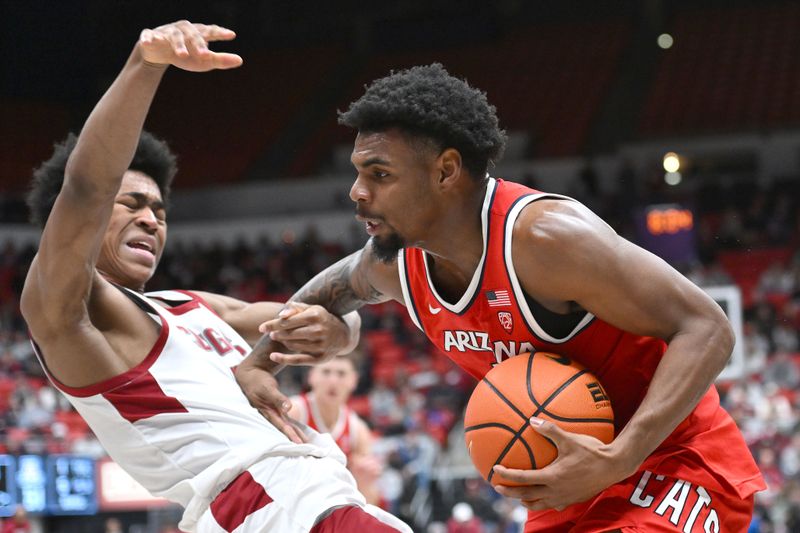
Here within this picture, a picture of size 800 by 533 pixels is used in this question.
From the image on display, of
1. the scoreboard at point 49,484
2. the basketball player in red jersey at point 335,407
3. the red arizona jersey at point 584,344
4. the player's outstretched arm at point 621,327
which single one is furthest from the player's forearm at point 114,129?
the scoreboard at point 49,484

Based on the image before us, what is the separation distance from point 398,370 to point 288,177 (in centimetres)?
662

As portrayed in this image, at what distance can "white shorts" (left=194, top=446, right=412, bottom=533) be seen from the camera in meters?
2.71

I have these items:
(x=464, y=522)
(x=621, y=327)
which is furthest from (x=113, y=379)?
(x=464, y=522)

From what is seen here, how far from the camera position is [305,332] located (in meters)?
3.19

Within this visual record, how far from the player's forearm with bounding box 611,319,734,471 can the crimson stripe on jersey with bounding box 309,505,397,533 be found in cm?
68

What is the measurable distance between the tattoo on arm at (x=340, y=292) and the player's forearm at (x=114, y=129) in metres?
1.02

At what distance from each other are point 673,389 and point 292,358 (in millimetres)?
1176

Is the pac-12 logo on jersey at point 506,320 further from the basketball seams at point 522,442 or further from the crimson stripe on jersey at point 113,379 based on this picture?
the crimson stripe on jersey at point 113,379

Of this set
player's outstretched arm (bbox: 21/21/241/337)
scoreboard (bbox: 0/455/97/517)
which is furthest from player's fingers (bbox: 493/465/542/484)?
scoreboard (bbox: 0/455/97/517)

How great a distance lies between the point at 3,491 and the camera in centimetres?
923

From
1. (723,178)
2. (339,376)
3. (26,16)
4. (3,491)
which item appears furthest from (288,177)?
(339,376)

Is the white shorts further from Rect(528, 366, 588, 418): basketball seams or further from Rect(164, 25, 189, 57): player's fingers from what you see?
Rect(164, 25, 189, 57): player's fingers

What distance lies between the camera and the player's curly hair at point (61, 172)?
330cm

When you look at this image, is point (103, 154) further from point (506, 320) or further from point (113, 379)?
point (506, 320)
